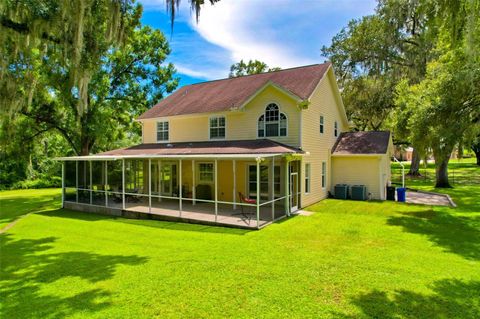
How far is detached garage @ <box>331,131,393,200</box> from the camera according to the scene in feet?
55.5

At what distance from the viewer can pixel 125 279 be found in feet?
20.5

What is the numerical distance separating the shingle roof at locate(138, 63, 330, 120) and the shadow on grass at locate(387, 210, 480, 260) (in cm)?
721

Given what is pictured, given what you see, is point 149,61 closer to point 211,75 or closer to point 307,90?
point 211,75

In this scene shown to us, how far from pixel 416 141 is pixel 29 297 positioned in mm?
14149

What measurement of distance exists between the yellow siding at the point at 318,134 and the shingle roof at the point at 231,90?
2.52 feet

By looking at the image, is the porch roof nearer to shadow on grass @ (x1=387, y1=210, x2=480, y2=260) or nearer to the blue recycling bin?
shadow on grass @ (x1=387, y1=210, x2=480, y2=260)

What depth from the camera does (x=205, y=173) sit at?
54.5 ft

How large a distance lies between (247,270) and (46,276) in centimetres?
454

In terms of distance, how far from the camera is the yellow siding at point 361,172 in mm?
16922

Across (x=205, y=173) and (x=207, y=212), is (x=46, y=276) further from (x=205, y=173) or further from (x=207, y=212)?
(x=205, y=173)

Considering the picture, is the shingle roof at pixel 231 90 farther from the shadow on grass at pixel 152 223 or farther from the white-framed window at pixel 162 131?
the shadow on grass at pixel 152 223

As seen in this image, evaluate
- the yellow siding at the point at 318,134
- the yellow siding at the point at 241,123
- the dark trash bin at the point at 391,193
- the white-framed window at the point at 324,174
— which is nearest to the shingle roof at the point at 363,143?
the yellow siding at the point at 318,134

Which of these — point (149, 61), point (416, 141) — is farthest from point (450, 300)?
point (149, 61)

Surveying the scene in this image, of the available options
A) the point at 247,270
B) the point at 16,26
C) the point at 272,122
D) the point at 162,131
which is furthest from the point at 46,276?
the point at 162,131
